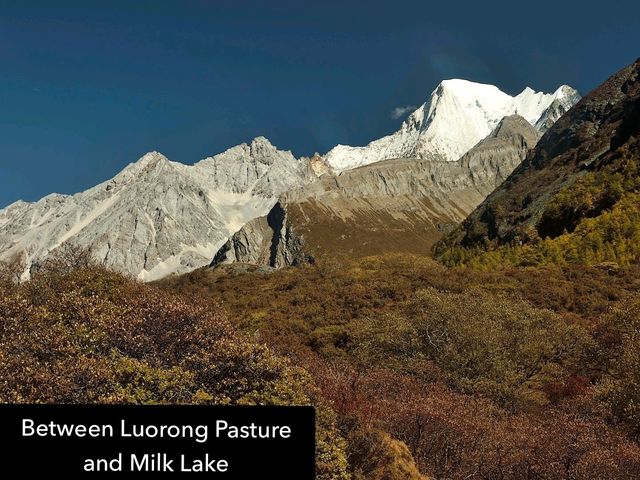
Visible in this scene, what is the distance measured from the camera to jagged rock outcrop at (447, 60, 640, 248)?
297 feet

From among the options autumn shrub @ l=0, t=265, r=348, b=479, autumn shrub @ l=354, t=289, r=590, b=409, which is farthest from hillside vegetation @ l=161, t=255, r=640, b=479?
autumn shrub @ l=0, t=265, r=348, b=479

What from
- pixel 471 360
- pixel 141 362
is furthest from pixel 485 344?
pixel 141 362

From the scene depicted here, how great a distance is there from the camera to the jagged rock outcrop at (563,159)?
90.4 metres

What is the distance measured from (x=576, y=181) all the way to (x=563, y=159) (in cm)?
2371

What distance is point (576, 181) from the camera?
9100cm

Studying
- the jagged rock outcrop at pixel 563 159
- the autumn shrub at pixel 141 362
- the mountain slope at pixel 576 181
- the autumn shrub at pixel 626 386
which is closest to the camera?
the autumn shrub at pixel 141 362

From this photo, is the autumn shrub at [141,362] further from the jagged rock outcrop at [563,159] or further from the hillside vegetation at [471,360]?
the jagged rock outcrop at [563,159]

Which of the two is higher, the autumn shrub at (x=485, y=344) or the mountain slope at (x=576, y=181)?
the mountain slope at (x=576, y=181)

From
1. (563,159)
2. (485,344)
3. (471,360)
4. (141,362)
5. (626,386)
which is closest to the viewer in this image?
(141,362)

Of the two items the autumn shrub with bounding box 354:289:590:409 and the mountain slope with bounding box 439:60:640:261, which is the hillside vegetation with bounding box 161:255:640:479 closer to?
the autumn shrub with bounding box 354:289:590:409

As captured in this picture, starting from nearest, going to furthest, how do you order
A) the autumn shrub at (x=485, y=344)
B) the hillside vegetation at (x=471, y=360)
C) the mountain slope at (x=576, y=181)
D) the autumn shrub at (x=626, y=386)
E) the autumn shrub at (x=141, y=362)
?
the autumn shrub at (x=141, y=362)
the hillside vegetation at (x=471, y=360)
the autumn shrub at (x=626, y=386)
the autumn shrub at (x=485, y=344)
the mountain slope at (x=576, y=181)

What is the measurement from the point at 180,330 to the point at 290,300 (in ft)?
129

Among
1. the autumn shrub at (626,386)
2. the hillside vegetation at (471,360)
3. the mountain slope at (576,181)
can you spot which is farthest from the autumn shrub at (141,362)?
the mountain slope at (576,181)

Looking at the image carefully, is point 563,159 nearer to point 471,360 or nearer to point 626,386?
point 471,360
